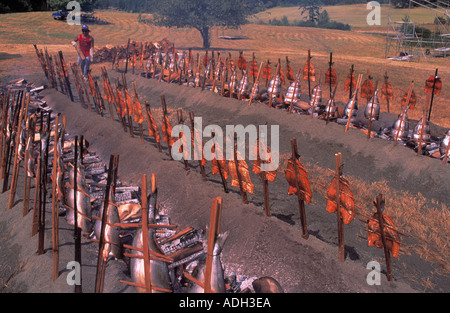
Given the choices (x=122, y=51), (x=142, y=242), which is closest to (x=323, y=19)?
(x=122, y=51)

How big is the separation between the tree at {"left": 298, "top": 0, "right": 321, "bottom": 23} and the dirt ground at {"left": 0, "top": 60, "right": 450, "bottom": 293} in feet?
224

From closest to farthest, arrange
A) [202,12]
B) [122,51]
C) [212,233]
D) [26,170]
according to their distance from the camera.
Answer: [212,233], [26,170], [122,51], [202,12]

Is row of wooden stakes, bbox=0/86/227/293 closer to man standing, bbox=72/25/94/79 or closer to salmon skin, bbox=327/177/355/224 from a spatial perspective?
salmon skin, bbox=327/177/355/224

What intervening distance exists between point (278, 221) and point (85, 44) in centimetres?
1599

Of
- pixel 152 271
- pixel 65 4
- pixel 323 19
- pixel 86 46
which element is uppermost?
pixel 323 19

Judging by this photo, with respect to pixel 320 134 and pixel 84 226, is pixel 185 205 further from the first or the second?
pixel 320 134

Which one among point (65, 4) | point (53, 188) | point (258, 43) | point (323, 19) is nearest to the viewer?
point (53, 188)

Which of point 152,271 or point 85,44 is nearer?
point 152,271

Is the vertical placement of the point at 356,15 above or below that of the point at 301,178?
above

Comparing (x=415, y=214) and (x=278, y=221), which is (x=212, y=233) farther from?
(x=415, y=214)

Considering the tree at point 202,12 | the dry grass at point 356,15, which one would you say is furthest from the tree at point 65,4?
the dry grass at point 356,15

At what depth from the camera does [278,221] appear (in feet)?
27.2

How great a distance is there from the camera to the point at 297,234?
308 inches
